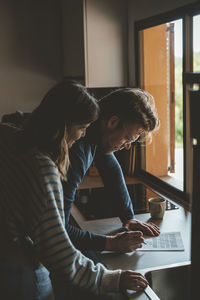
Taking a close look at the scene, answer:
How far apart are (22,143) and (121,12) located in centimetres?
172

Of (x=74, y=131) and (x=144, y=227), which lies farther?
(x=144, y=227)

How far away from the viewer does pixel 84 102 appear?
107cm

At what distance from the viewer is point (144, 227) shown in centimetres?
166

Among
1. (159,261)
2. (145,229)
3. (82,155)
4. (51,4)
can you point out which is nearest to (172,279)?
(159,261)

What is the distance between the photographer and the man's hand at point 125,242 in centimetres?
146

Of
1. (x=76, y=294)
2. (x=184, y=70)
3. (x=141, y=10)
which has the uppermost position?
(x=141, y=10)

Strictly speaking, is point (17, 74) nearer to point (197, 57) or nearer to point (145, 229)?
point (197, 57)

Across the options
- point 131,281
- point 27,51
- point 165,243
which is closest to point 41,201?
point 131,281

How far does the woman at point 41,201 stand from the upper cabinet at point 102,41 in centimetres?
143

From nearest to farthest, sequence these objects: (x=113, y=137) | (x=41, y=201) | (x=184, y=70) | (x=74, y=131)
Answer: (x=41, y=201), (x=74, y=131), (x=113, y=137), (x=184, y=70)

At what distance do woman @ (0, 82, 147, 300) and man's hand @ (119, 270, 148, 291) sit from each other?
0.03 meters

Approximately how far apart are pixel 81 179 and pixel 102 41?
128cm

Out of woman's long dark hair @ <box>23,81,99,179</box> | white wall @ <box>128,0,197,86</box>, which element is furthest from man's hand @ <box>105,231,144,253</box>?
white wall @ <box>128,0,197,86</box>

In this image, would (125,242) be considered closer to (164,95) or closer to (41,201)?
(41,201)
